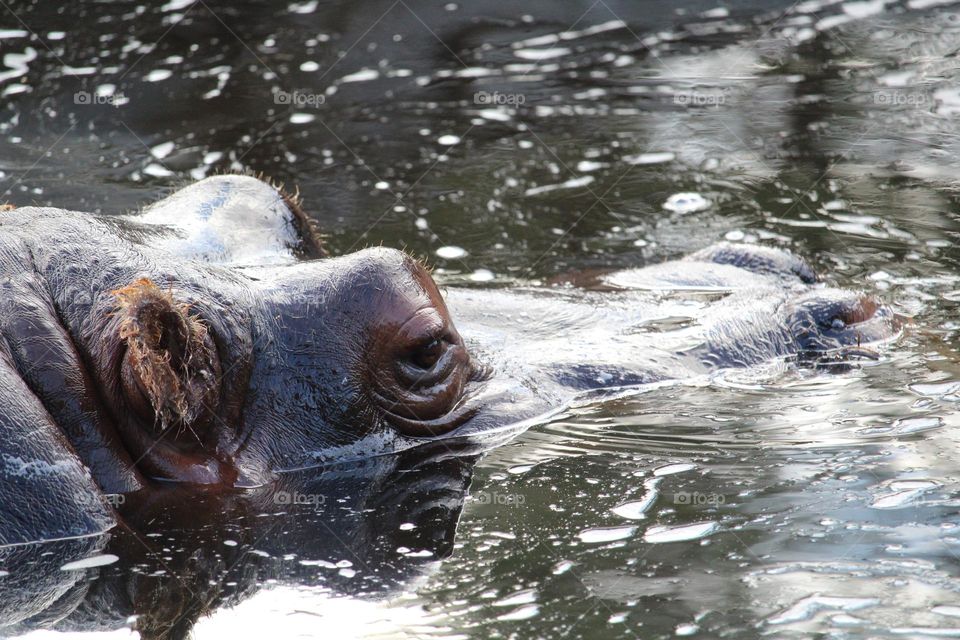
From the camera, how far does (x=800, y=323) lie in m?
5.37

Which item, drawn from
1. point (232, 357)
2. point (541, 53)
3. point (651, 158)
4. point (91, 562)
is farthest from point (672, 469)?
point (541, 53)

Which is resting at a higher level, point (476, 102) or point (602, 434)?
point (476, 102)

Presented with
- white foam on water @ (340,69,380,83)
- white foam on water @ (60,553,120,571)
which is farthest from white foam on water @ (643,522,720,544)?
white foam on water @ (340,69,380,83)

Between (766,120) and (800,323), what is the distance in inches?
184

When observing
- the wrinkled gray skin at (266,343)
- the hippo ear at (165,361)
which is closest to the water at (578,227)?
the wrinkled gray skin at (266,343)

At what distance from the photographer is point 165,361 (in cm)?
363

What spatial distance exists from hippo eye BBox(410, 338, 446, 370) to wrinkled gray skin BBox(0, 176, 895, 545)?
49mm

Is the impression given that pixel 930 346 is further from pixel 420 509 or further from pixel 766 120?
pixel 766 120

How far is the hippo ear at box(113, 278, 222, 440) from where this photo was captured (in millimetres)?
3607

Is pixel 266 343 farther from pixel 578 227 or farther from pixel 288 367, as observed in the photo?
pixel 578 227

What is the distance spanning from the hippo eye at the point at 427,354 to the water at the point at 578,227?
346mm

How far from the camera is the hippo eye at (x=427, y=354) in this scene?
429cm

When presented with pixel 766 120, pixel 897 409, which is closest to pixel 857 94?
pixel 766 120

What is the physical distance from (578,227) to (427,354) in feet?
12.9
